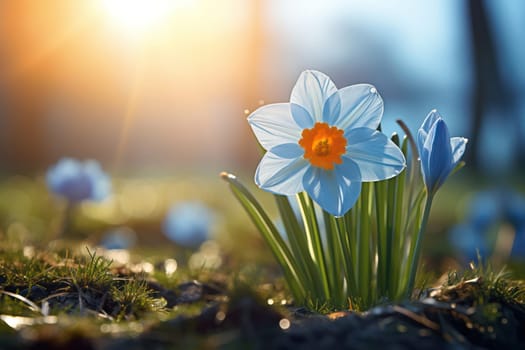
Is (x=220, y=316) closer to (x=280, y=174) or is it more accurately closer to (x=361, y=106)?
(x=280, y=174)

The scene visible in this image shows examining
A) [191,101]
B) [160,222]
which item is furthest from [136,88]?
[160,222]

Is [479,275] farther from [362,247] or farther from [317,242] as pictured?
[317,242]

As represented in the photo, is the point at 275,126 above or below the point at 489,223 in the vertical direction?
above

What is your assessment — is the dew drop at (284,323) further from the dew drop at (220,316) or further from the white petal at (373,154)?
the white petal at (373,154)

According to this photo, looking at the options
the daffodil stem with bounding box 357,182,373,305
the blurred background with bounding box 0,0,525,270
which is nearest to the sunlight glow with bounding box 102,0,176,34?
the blurred background with bounding box 0,0,525,270

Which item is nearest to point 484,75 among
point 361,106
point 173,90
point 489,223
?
point 489,223

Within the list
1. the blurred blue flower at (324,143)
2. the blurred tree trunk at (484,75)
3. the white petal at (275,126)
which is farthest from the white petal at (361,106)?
the blurred tree trunk at (484,75)
